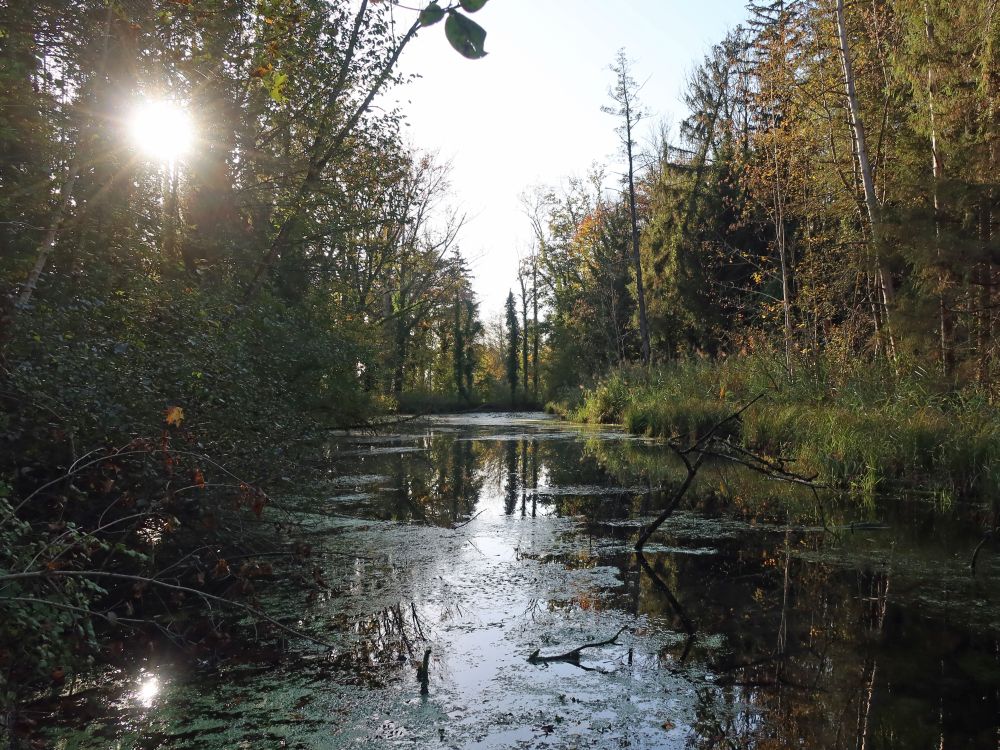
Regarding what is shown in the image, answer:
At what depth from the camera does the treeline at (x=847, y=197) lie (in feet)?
23.7

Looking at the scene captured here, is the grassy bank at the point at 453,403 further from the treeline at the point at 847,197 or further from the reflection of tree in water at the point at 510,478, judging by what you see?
the reflection of tree in water at the point at 510,478

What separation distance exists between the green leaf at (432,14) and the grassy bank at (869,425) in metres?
6.94

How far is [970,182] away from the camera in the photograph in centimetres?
684

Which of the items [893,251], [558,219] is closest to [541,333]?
[558,219]

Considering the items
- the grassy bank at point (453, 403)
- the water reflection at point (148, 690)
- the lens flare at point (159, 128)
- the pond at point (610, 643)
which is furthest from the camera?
the grassy bank at point (453, 403)

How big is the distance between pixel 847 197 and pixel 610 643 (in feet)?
35.7

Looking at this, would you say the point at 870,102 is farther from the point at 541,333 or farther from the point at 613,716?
the point at 541,333

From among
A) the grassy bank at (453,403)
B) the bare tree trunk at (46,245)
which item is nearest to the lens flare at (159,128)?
the bare tree trunk at (46,245)

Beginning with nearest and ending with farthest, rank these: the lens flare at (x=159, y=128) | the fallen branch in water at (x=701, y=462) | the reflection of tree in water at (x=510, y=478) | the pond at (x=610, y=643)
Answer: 1. the pond at (x=610, y=643)
2. the lens flare at (x=159, y=128)
3. the fallen branch in water at (x=701, y=462)
4. the reflection of tree in water at (x=510, y=478)

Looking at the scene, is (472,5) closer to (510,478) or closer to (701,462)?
(701,462)

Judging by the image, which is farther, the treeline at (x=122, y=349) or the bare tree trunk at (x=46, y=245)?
the bare tree trunk at (x=46, y=245)

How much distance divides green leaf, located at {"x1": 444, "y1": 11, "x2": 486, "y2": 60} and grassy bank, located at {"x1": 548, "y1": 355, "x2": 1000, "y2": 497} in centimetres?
689

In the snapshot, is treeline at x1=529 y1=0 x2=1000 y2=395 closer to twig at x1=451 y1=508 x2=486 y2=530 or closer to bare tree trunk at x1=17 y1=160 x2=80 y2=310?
twig at x1=451 y1=508 x2=486 y2=530

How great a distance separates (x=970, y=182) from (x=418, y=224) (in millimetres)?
22386
